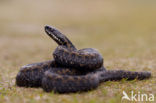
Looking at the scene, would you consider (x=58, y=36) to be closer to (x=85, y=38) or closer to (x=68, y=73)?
(x=68, y=73)

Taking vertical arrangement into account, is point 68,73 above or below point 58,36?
below

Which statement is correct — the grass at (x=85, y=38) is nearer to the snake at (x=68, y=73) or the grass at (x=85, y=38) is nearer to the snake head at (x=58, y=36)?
the snake at (x=68, y=73)

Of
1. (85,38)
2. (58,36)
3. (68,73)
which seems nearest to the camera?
(68,73)

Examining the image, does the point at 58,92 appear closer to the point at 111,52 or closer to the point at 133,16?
the point at 111,52

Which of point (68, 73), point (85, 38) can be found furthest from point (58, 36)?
point (85, 38)

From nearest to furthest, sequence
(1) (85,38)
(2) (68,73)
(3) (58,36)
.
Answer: (2) (68,73) < (3) (58,36) < (1) (85,38)

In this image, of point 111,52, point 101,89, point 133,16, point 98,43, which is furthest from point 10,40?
point 133,16

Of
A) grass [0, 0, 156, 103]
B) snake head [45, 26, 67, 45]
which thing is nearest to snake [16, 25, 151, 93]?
snake head [45, 26, 67, 45]
